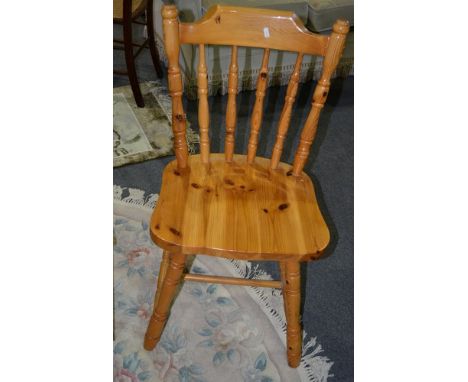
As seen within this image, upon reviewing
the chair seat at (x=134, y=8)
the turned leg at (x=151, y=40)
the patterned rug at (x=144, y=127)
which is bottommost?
the patterned rug at (x=144, y=127)

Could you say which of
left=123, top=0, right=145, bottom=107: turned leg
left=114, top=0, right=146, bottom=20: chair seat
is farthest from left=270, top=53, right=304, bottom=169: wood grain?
left=114, top=0, right=146, bottom=20: chair seat

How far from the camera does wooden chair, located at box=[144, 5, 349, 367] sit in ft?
3.77

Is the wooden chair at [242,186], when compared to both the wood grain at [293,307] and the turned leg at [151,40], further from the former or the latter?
the turned leg at [151,40]

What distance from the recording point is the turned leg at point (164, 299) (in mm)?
1268

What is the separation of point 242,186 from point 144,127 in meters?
1.28

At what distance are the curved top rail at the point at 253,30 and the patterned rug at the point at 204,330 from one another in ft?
3.06

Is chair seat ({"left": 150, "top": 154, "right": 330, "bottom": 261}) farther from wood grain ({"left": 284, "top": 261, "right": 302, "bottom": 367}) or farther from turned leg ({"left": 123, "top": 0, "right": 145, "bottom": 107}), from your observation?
turned leg ({"left": 123, "top": 0, "right": 145, "bottom": 107})

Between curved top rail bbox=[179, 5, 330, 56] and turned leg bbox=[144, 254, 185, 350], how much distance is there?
0.60 meters

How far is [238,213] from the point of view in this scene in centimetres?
124

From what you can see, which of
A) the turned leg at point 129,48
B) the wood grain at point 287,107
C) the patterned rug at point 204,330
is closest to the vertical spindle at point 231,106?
the wood grain at point 287,107

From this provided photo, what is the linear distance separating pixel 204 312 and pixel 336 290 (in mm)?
530

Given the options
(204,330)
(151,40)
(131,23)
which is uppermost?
(131,23)

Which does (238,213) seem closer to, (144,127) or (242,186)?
(242,186)

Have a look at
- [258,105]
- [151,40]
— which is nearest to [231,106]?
[258,105]
